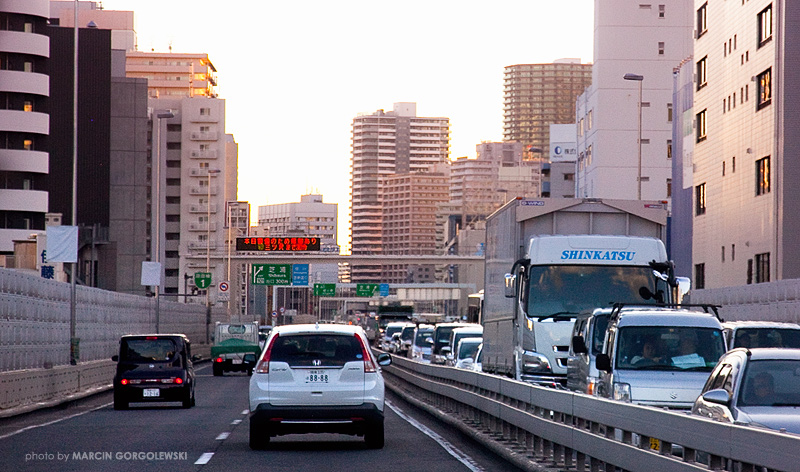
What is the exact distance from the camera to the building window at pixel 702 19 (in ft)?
210

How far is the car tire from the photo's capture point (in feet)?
96.3

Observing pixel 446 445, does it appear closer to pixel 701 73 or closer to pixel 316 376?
pixel 316 376

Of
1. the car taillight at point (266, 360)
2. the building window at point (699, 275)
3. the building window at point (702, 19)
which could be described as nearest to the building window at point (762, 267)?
the building window at point (699, 275)

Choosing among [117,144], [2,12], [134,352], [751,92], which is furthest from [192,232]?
[134,352]

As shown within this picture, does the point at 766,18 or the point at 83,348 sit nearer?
the point at 83,348

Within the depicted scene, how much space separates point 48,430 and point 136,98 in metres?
112

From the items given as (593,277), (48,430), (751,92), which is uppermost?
(751,92)

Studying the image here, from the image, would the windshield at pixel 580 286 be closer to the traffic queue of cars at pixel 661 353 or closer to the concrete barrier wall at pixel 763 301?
the traffic queue of cars at pixel 661 353

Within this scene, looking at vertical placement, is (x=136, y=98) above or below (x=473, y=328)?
above

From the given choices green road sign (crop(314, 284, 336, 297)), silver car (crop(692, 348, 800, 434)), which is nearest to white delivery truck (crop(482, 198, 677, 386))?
silver car (crop(692, 348, 800, 434))

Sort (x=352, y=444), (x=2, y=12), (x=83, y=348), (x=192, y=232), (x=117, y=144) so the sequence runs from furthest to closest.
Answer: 1. (x=192, y=232)
2. (x=117, y=144)
3. (x=2, y=12)
4. (x=83, y=348)
5. (x=352, y=444)

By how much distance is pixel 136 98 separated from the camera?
13038 centimetres

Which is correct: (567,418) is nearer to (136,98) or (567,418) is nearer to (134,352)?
(134,352)

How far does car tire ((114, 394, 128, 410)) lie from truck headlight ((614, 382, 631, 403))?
15998mm
